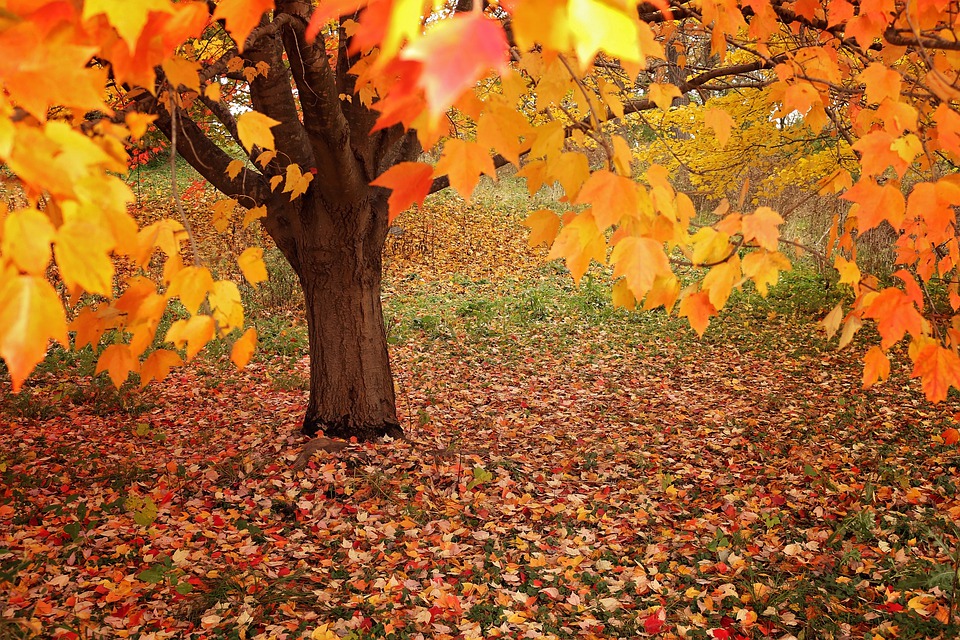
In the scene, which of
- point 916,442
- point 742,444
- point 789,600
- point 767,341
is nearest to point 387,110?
point 789,600

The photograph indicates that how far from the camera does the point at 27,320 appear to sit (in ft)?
3.08

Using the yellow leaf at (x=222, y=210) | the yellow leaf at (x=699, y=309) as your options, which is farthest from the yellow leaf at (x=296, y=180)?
the yellow leaf at (x=699, y=309)

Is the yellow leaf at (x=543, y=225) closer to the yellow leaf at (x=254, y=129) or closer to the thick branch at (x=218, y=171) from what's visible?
the yellow leaf at (x=254, y=129)

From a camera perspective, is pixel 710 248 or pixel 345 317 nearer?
pixel 710 248

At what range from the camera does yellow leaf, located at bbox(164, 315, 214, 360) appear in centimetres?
145

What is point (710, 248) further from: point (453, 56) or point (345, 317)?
point (345, 317)

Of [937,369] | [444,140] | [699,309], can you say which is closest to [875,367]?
[937,369]

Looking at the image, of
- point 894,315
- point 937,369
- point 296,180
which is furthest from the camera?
point 296,180

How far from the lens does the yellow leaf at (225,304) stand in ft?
5.35

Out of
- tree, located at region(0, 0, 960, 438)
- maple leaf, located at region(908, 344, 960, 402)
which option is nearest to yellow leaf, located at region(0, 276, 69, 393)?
tree, located at region(0, 0, 960, 438)

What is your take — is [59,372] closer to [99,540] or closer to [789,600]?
[99,540]

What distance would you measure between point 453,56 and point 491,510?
4.10 m

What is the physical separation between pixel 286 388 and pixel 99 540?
3.06m

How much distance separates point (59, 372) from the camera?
22.8 ft
